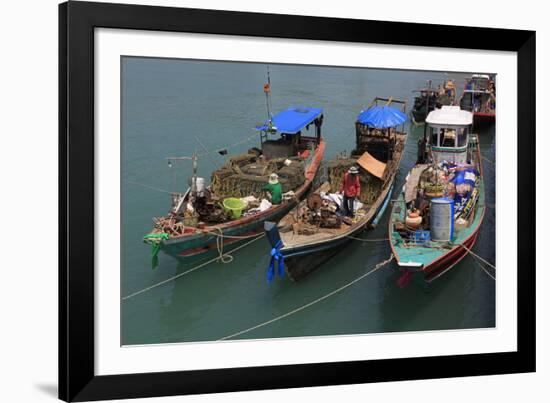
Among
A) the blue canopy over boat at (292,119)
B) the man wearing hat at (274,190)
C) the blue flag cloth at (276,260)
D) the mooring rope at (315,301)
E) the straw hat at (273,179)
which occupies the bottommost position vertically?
the mooring rope at (315,301)

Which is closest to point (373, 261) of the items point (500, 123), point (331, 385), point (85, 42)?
point (331, 385)

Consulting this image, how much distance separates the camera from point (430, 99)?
22.5 ft

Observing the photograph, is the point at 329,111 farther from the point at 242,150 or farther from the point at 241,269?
the point at 241,269

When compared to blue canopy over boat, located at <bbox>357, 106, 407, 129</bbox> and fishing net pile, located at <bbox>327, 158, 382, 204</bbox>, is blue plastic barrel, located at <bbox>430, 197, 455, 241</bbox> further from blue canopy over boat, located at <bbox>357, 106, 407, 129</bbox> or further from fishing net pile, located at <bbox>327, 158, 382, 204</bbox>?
blue canopy over boat, located at <bbox>357, 106, 407, 129</bbox>

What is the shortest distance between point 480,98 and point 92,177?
2.83m

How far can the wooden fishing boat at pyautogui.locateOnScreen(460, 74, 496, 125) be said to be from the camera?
686cm

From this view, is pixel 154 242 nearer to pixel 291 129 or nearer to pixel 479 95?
pixel 291 129

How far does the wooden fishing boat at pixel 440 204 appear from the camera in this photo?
269 inches

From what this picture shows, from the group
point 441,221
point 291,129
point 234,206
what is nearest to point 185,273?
point 234,206

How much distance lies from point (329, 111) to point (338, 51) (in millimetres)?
422

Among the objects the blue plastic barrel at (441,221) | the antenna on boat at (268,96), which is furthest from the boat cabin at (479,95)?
the antenna on boat at (268,96)

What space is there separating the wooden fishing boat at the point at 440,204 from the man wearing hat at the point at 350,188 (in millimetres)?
294

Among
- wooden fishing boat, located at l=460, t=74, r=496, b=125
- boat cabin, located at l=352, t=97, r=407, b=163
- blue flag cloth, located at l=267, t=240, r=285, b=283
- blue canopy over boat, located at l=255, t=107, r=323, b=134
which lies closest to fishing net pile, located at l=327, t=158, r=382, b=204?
boat cabin, located at l=352, t=97, r=407, b=163

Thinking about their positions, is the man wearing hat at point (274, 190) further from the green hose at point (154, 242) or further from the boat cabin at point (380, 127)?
the green hose at point (154, 242)
